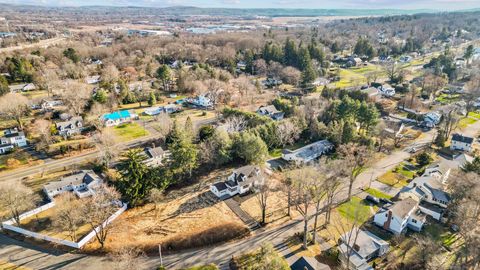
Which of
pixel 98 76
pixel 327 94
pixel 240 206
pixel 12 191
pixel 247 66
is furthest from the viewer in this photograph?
pixel 247 66

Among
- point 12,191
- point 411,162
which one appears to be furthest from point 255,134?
point 12,191

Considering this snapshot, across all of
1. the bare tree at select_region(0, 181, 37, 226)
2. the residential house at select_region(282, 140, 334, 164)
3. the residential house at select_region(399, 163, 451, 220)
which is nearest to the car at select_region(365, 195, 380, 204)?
the residential house at select_region(399, 163, 451, 220)

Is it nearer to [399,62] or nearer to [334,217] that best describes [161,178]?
[334,217]

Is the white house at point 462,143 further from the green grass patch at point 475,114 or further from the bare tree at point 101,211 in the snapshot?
the bare tree at point 101,211

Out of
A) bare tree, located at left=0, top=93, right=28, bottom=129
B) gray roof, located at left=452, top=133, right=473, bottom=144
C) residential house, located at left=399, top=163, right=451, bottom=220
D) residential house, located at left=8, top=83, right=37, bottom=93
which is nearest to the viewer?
residential house, located at left=399, top=163, right=451, bottom=220

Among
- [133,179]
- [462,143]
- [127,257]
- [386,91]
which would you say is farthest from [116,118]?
[386,91]

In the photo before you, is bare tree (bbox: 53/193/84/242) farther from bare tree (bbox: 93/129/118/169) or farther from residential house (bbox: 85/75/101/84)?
residential house (bbox: 85/75/101/84)
